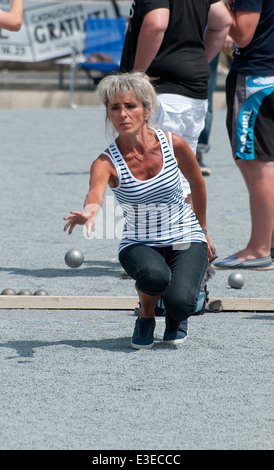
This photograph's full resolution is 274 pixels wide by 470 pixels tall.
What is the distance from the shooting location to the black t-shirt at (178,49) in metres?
5.20

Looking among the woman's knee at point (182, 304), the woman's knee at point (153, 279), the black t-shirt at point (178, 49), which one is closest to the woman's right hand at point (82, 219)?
the woman's knee at point (153, 279)

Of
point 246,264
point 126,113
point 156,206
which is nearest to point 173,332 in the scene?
point 156,206

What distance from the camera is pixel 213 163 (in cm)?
1063

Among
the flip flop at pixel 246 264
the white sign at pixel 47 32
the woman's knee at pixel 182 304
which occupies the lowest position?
the white sign at pixel 47 32

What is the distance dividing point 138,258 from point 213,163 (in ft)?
22.1

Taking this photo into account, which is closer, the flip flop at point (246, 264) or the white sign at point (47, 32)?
the flip flop at point (246, 264)

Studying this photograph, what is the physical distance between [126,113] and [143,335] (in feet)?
3.23

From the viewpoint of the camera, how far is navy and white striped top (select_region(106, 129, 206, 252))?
4.02m

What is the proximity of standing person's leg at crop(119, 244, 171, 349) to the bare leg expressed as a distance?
66.0 inches

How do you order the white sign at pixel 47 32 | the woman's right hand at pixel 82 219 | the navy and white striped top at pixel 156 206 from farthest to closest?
1. the white sign at pixel 47 32
2. the navy and white striped top at pixel 156 206
3. the woman's right hand at pixel 82 219

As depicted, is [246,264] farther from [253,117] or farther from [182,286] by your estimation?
[182,286]

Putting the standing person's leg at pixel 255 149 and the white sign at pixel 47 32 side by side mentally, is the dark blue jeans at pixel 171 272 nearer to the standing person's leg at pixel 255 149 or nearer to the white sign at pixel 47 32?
the standing person's leg at pixel 255 149

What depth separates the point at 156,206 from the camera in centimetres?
410
